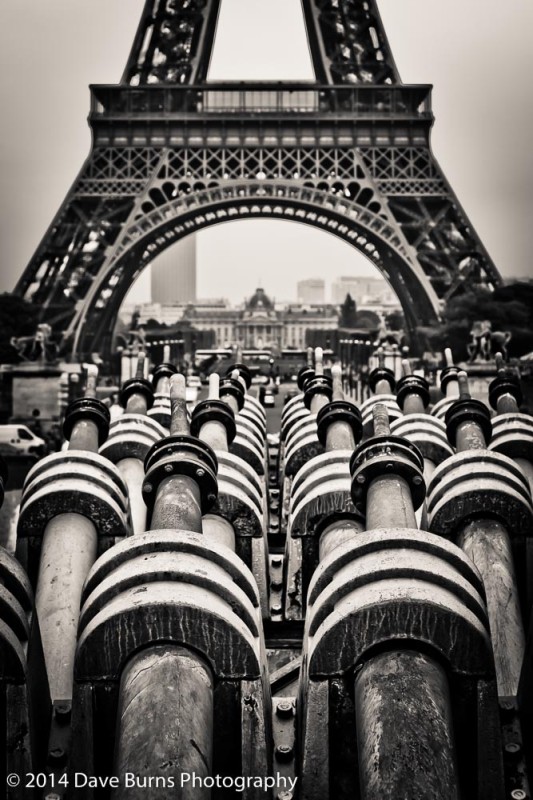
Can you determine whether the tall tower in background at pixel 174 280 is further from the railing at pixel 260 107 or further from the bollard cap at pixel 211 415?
the bollard cap at pixel 211 415

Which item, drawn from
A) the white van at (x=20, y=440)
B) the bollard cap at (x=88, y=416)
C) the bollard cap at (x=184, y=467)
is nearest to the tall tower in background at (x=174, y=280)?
the white van at (x=20, y=440)

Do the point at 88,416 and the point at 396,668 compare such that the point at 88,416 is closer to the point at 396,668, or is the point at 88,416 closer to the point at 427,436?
the point at 427,436

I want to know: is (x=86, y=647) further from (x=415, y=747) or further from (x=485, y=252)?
(x=485, y=252)

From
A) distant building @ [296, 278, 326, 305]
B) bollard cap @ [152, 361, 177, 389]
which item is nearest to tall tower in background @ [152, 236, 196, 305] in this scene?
distant building @ [296, 278, 326, 305]

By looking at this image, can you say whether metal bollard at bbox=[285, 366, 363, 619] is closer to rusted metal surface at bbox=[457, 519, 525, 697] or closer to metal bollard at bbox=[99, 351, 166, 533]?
rusted metal surface at bbox=[457, 519, 525, 697]

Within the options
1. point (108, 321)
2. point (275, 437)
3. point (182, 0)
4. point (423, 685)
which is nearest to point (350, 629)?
point (423, 685)
